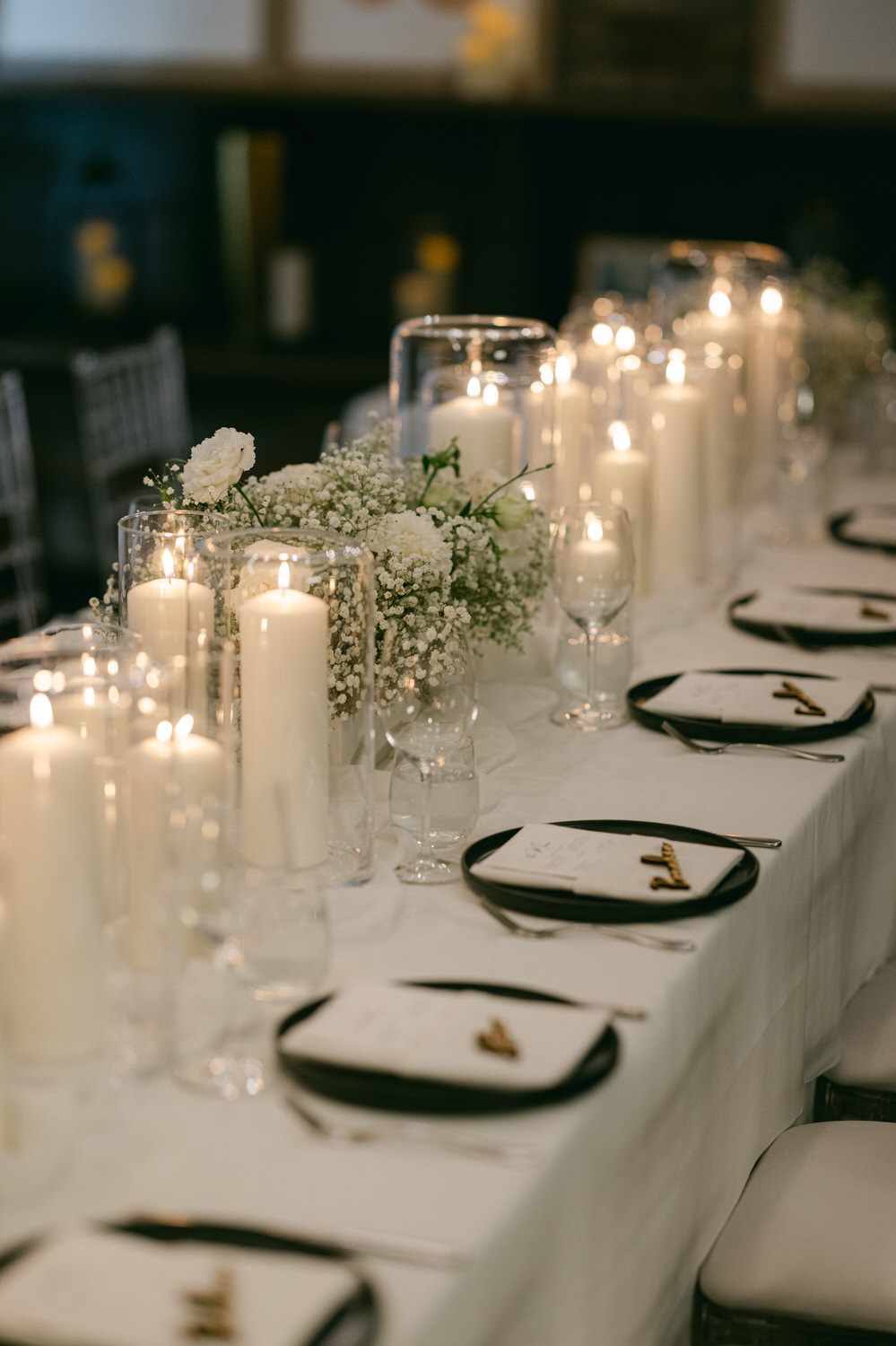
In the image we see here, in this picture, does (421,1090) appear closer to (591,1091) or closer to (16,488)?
(591,1091)

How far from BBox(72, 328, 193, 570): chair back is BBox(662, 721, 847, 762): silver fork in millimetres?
2362

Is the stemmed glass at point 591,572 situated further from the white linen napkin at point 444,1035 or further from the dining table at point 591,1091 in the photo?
the white linen napkin at point 444,1035

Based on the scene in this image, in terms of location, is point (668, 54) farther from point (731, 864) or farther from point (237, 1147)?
point (237, 1147)

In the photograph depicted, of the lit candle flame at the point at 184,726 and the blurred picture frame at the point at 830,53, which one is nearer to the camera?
the lit candle flame at the point at 184,726

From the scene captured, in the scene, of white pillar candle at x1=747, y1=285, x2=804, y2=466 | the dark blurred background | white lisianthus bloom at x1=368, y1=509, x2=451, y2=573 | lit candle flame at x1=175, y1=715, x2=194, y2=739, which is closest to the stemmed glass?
white lisianthus bloom at x1=368, y1=509, x2=451, y2=573

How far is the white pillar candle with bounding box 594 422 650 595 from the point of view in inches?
85.3

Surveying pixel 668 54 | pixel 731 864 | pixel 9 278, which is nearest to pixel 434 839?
pixel 731 864

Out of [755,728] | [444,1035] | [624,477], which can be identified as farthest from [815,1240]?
[624,477]

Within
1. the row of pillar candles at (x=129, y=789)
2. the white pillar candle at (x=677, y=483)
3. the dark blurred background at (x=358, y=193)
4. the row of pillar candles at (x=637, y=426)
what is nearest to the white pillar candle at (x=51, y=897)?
the row of pillar candles at (x=129, y=789)

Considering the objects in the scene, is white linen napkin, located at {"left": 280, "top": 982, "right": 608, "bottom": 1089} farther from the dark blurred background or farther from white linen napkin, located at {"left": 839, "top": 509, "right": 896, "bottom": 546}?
the dark blurred background

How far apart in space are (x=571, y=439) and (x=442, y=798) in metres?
1.04

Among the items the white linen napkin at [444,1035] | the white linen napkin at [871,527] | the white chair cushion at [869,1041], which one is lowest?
the white chair cushion at [869,1041]

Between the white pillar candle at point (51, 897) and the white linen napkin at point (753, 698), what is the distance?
895mm

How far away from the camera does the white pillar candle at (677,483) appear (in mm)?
2289
